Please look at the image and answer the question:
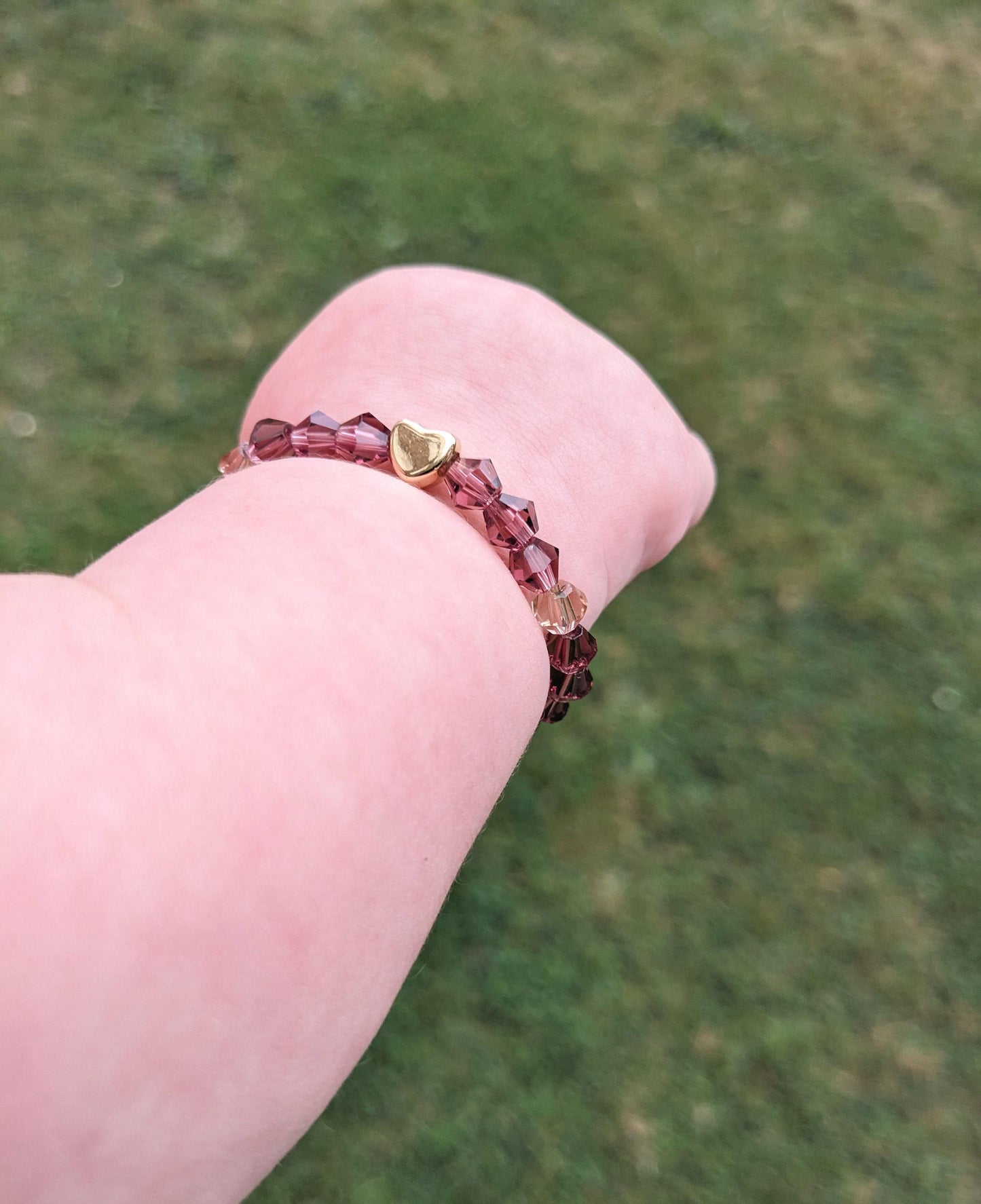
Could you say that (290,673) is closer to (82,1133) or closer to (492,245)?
(82,1133)

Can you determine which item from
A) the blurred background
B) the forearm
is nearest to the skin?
the forearm

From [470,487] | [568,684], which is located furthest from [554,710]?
[470,487]

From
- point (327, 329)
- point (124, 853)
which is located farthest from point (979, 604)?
point (124, 853)

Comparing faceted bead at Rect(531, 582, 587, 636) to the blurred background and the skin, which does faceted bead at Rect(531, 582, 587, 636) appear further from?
the blurred background

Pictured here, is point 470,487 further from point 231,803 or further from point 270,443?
point 231,803

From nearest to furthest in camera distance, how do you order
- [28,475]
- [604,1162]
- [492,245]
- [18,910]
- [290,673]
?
[18,910]
[290,673]
[604,1162]
[28,475]
[492,245]

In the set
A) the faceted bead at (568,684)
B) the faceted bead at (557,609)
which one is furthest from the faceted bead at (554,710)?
the faceted bead at (557,609)

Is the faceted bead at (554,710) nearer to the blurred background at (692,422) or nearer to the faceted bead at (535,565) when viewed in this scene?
the faceted bead at (535,565)
